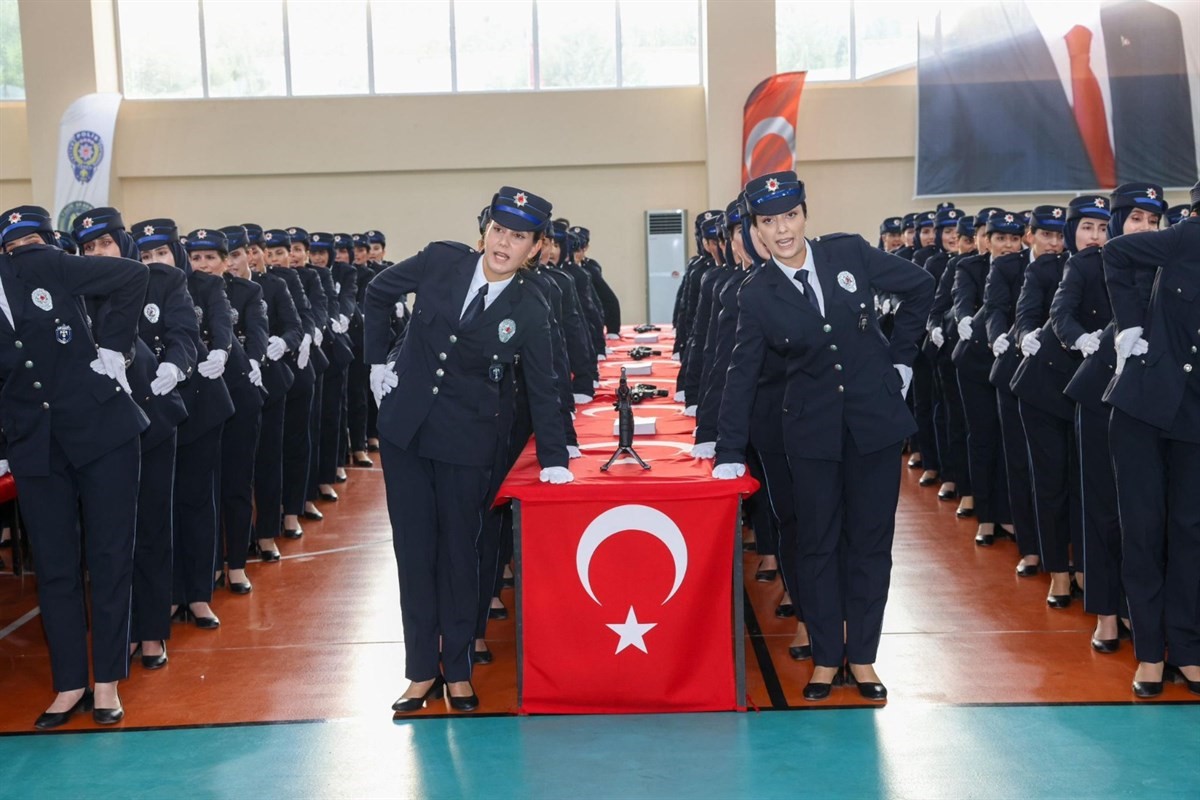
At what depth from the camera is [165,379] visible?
15.7ft

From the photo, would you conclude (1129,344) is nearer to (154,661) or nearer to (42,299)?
(42,299)

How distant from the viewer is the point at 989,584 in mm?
5977

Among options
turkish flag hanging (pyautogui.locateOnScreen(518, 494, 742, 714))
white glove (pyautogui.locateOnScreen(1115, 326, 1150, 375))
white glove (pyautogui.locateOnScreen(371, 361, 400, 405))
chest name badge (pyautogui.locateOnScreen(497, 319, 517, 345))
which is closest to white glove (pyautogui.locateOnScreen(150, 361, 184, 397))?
white glove (pyautogui.locateOnScreen(371, 361, 400, 405))

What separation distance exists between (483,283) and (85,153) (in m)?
14.3

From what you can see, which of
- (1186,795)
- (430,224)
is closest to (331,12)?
(430,224)

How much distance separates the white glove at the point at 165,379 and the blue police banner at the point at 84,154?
13.0 metres

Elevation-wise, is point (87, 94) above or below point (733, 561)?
above

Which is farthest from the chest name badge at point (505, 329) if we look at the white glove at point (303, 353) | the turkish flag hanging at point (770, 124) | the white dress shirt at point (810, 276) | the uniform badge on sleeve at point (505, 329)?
the turkish flag hanging at point (770, 124)

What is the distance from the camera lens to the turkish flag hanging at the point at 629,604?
13.8ft

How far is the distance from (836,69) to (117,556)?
586 inches

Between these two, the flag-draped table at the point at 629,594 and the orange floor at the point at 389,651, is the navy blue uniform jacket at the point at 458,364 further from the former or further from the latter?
the orange floor at the point at 389,651

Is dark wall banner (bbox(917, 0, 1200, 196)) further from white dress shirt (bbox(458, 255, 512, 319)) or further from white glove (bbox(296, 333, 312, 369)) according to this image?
white dress shirt (bbox(458, 255, 512, 319))

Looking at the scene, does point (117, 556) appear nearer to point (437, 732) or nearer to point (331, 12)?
point (437, 732)

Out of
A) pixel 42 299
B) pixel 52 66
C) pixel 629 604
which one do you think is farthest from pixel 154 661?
pixel 52 66
